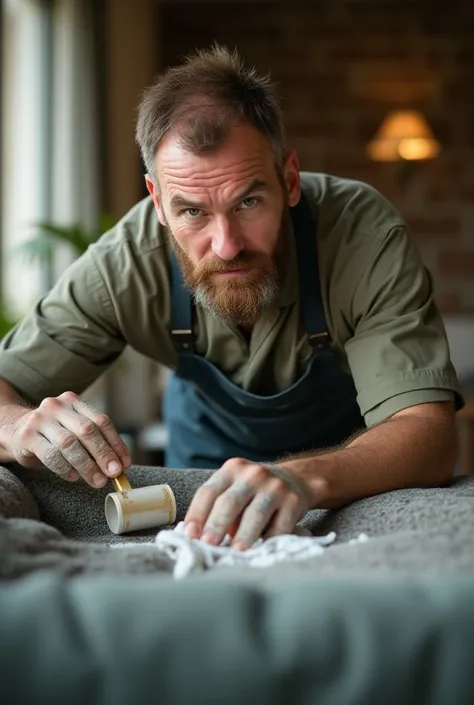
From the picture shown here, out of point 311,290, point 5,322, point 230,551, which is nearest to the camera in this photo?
point 230,551

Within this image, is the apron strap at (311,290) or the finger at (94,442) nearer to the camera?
the finger at (94,442)

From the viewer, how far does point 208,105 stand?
1508mm

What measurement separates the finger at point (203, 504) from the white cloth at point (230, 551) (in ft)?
0.04

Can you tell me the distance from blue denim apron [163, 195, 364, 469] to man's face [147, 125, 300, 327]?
0.08 metres

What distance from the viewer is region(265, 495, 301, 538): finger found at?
105 centimetres

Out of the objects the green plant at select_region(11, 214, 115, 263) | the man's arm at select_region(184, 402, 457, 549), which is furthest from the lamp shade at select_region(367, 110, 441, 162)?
the man's arm at select_region(184, 402, 457, 549)

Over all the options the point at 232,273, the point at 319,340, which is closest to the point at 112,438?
the point at 232,273

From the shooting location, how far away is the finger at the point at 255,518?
1.01 meters

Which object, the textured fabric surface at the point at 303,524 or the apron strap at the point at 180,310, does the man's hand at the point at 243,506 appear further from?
the apron strap at the point at 180,310

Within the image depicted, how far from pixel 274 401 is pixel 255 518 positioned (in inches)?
29.2

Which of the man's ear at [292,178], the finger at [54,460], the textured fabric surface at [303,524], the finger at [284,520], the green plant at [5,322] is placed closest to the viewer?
the textured fabric surface at [303,524]

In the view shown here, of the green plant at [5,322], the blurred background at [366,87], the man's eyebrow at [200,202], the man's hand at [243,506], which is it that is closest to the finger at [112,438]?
the man's hand at [243,506]

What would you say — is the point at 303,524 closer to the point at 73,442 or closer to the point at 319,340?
the point at 73,442

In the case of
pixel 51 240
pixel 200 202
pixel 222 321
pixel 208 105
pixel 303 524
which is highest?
pixel 208 105
